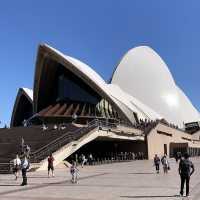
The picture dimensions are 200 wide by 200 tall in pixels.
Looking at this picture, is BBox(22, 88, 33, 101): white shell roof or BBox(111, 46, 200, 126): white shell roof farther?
BBox(111, 46, 200, 126): white shell roof

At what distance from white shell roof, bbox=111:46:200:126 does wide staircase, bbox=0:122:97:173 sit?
138 feet

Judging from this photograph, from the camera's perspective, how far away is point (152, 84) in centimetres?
8369

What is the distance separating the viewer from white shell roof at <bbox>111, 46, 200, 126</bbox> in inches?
3164

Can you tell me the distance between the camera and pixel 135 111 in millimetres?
62312

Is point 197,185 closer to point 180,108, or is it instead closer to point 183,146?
point 183,146

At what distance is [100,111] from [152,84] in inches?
1157

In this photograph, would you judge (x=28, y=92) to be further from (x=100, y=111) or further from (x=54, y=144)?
(x=54, y=144)

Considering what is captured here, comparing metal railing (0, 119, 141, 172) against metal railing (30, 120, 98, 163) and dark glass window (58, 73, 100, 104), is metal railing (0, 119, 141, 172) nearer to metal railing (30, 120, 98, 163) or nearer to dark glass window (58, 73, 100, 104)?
metal railing (30, 120, 98, 163)

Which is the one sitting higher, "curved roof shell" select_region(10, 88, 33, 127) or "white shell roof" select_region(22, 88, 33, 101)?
"white shell roof" select_region(22, 88, 33, 101)

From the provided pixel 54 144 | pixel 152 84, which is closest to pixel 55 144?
pixel 54 144

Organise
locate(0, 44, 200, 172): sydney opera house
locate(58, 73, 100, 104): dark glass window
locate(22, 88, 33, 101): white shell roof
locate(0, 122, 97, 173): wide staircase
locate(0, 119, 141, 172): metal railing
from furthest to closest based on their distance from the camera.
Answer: locate(22, 88, 33, 101): white shell roof < locate(58, 73, 100, 104): dark glass window < locate(0, 44, 200, 172): sydney opera house < locate(0, 122, 97, 173): wide staircase < locate(0, 119, 141, 172): metal railing

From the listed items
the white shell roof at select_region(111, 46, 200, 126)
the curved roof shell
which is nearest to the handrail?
the curved roof shell

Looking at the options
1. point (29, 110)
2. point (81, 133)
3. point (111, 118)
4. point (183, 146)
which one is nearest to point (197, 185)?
point (81, 133)

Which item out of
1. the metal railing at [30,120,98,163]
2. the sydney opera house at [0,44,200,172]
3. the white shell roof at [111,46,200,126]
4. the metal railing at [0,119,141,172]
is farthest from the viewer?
the white shell roof at [111,46,200,126]
